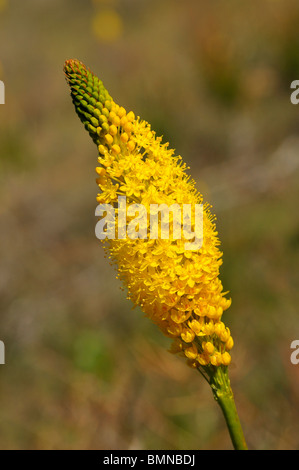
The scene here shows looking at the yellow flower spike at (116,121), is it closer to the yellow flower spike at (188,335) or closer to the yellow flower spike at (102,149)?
the yellow flower spike at (102,149)

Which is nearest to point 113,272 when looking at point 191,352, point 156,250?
point 191,352

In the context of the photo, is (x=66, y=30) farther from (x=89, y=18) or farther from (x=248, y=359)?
(x=248, y=359)

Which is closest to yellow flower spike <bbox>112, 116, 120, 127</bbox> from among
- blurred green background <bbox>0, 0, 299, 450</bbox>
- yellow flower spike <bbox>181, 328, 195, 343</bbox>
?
yellow flower spike <bbox>181, 328, 195, 343</bbox>

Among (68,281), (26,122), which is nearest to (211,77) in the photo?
(68,281)

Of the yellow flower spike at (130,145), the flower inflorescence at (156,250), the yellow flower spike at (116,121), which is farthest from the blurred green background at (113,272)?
the yellow flower spike at (116,121)

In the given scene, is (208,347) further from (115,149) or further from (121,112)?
(121,112)

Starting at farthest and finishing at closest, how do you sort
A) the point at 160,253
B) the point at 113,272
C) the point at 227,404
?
the point at 113,272 < the point at 227,404 < the point at 160,253

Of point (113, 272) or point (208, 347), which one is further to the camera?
point (113, 272)

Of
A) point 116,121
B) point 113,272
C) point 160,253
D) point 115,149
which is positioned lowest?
point 160,253
